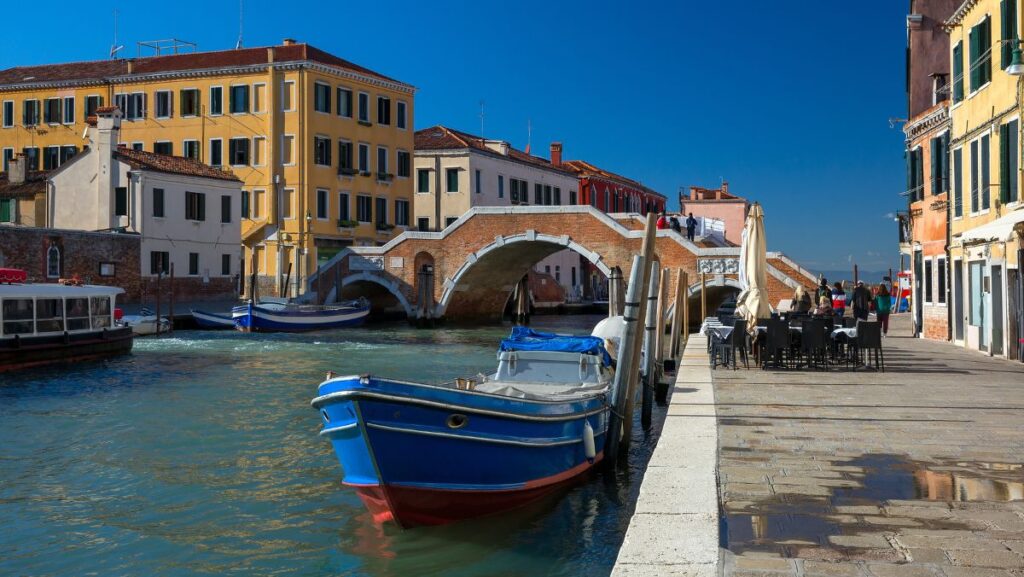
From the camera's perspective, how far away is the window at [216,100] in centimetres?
3228

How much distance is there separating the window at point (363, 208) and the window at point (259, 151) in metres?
3.40

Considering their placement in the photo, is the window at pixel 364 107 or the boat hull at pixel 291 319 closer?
the boat hull at pixel 291 319

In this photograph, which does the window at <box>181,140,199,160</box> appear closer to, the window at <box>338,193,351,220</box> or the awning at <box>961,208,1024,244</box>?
the window at <box>338,193,351,220</box>

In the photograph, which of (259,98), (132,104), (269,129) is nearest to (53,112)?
(132,104)

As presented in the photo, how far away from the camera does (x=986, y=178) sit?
13602 mm

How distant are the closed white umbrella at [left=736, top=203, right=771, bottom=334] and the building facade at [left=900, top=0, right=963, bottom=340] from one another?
4017 millimetres

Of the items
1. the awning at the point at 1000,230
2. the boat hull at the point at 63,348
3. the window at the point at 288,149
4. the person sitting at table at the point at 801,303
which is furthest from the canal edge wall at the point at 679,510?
the window at the point at 288,149

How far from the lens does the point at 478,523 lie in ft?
22.9

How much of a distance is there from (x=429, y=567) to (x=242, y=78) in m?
28.4

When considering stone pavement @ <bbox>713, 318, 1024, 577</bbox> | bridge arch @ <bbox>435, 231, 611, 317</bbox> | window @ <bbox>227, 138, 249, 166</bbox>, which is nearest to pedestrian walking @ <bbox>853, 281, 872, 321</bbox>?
stone pavement @ <bbox>713, 318, 1024, 577</bbox>

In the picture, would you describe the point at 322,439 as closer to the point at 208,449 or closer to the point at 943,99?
the point at 208,449

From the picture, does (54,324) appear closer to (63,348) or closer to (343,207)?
(63,348)

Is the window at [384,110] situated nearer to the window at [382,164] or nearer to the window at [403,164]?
the window at [382,164]

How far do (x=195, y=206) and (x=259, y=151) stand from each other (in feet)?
11.8
